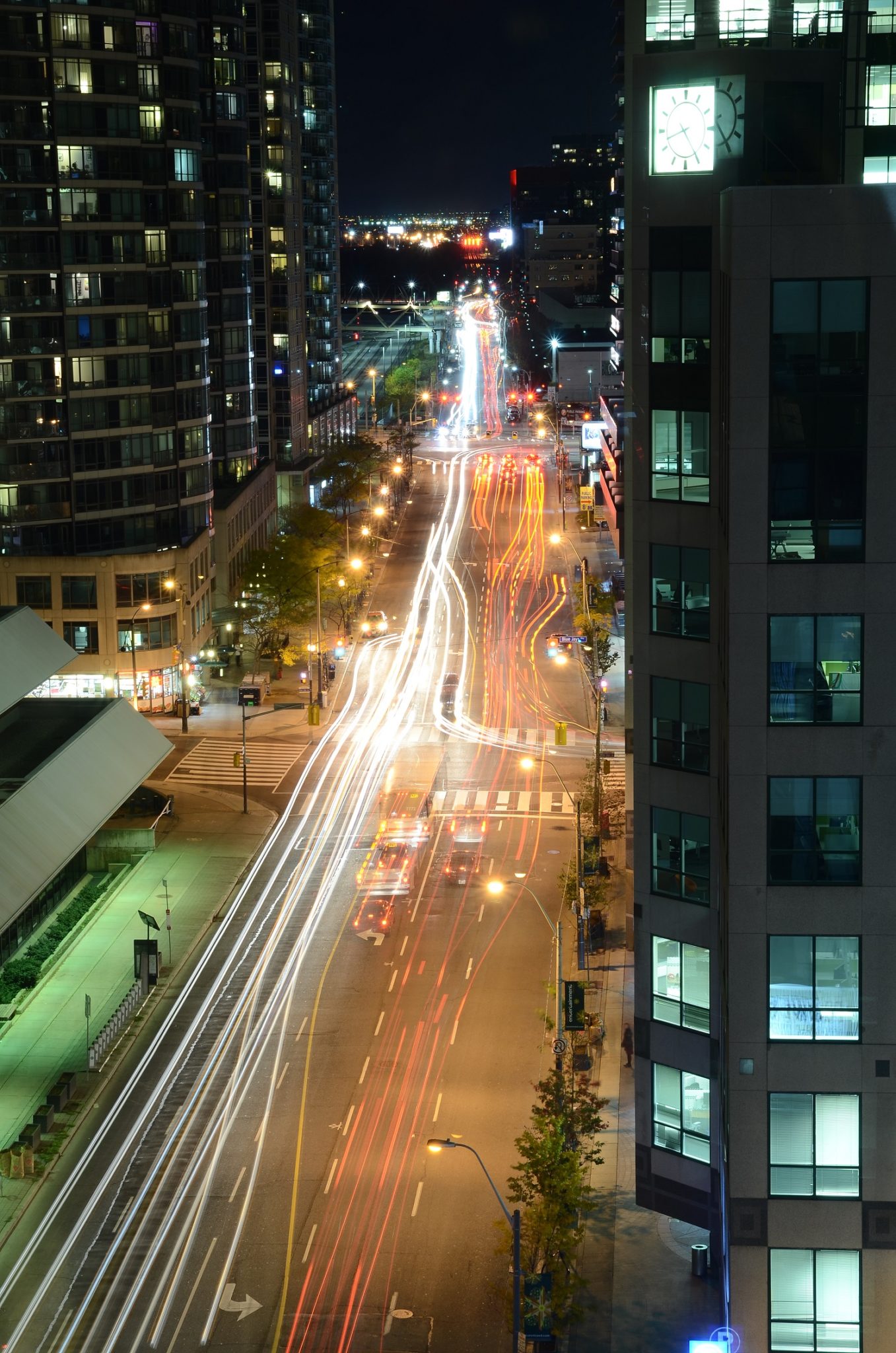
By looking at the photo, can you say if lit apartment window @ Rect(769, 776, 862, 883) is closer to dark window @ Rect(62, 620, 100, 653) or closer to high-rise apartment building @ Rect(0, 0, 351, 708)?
high-rise apartment building @ Rect(0, 0, 351, 708)

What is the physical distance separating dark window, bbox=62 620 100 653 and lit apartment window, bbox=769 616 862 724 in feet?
253

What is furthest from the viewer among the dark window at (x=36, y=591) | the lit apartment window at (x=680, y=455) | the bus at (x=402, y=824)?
the dark window at (x=36, y=591)

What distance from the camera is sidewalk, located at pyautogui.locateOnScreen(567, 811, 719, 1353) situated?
48.2 m

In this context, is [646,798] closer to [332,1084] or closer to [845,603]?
[845,603]

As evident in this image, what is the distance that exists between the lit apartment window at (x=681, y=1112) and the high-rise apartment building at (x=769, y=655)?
0.24 feet

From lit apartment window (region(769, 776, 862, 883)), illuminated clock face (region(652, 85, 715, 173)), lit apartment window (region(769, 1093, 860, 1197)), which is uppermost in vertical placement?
illuminated clock face (region(652, 85, 715, 173))

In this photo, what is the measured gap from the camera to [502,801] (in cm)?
9594

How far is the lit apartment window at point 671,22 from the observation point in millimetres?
49281

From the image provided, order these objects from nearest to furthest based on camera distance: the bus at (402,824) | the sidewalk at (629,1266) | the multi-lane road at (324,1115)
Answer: the sidewalk at (629,1266), the multi-lane road at (324,1115), the bus at (402,824)

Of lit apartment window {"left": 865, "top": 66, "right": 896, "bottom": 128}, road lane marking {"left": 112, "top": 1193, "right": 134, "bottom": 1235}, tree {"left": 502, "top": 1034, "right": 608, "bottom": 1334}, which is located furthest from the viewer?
road lane marking {"left": 112, "top": 1193, "right": 134, "bottom": 1235}

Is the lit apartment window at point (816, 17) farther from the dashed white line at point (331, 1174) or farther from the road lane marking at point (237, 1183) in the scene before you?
Result: the road lane marking at point (237, 1183)

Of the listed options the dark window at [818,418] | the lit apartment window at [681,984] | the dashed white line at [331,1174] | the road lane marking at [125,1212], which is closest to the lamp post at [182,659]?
the dashed white line at [331,1174]

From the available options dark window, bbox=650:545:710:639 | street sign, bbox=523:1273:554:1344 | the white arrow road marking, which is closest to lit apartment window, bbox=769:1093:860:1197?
street sign, bbox=523:1273:554:1344

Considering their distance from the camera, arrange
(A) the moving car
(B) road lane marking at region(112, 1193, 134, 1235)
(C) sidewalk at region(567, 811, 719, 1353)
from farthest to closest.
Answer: (A) the moving car, (B) road lane marking at region(112, 1193, 134, 1235), (C) sidewalk at region(567, 811, 719, 1353)
